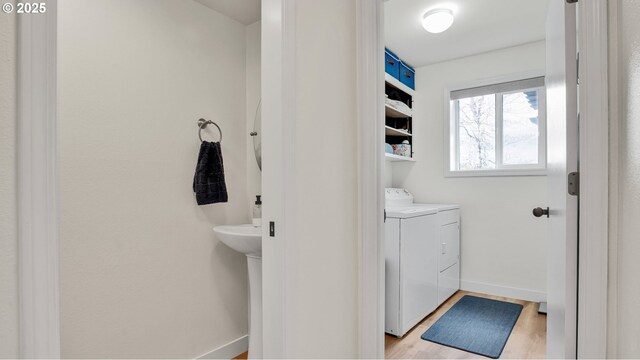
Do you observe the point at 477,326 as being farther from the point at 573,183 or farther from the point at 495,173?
the point at 573,183

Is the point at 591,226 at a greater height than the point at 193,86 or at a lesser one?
lesser

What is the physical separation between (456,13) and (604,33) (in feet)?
5.54

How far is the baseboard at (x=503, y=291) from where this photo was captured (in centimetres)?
301

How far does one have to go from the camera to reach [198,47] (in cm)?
202

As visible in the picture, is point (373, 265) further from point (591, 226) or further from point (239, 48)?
point (239, 48)

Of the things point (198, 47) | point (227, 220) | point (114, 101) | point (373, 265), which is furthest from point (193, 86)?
point (373, 265)

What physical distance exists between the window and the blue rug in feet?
4.07

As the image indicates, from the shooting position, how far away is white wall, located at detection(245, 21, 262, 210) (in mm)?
2271

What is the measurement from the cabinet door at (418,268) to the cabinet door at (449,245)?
16cm

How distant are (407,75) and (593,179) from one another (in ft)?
8.74

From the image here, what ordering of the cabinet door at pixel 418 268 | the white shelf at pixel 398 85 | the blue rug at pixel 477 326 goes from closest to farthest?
1. the blue rug at pixel 477 326
2. the cabinet door at pixel 418 268
3. the white shelf at pixel 398 85

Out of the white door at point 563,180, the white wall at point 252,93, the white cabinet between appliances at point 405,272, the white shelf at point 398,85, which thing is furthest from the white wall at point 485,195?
the white wall at point 252,93

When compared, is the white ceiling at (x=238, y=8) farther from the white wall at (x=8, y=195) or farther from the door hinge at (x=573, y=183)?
the door hinge at (x=573, y=183)

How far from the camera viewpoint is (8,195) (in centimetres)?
51
